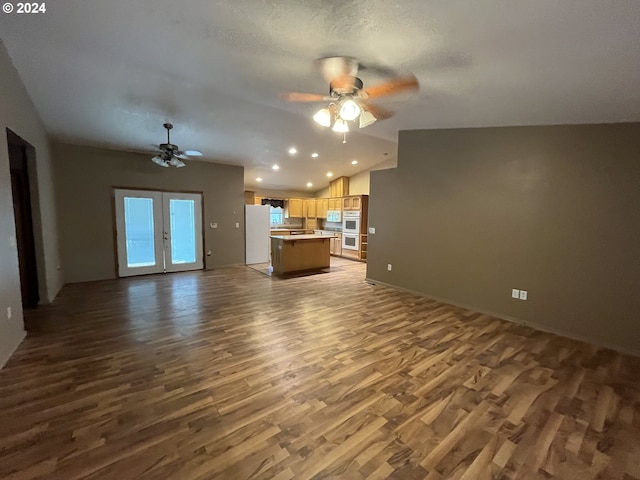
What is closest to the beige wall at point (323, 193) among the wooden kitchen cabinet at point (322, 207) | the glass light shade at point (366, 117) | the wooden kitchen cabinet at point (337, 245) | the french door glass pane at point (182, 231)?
the wooden kitchen cabinet at point (322, 207)

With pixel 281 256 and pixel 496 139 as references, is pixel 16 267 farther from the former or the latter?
pixel 496 139

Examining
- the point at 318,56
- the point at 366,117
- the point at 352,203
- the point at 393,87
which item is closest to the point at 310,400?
the point at 366,117

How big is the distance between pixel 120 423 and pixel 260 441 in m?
1.00

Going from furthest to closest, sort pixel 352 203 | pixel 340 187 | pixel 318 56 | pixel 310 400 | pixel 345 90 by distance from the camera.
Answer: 1. pixel 340 187
2. pixel 352 203
3. pixel 345 90
4. pixel 318 56
5. pixel 310 400

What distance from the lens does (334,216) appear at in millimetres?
9625

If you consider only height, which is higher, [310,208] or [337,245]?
[310,208]

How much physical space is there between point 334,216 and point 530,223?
20.9 feet

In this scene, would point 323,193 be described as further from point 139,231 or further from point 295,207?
point 139,231

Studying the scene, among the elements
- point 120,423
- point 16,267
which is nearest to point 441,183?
point 120,423

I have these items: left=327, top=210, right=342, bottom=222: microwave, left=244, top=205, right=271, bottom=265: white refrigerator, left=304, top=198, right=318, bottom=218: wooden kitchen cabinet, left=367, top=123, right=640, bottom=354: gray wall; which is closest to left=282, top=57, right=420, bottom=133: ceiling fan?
left=367, top=123, right=640, bottom=354: gray wall

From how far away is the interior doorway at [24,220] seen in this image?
393 centimetres

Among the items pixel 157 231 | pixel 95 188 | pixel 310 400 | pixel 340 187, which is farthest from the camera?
pixel 340 187

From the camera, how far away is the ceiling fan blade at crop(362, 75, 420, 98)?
8.51ft

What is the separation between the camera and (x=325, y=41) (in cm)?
231
